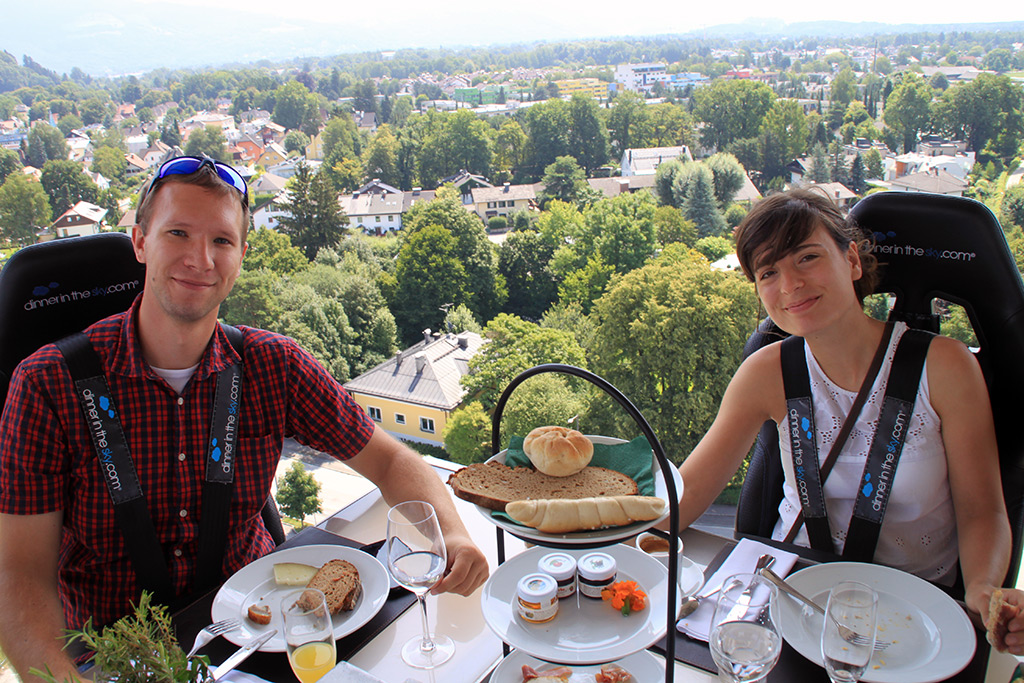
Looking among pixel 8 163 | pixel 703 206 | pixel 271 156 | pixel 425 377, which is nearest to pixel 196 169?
pixel 425 377

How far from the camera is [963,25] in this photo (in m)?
29.7

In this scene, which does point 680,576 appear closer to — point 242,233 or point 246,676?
point 246,676

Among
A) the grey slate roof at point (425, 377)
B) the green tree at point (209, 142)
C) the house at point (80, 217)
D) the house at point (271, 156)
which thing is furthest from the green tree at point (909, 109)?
the house at point (271, 156)

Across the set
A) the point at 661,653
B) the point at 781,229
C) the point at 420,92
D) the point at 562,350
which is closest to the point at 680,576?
the point at 661,653

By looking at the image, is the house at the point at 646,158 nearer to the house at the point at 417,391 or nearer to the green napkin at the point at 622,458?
the house at the point at 417,391

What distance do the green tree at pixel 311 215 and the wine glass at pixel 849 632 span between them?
24.1 meters

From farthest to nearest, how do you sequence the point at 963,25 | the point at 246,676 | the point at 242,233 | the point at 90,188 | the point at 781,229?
1. the point at 963,25
2. the point at 90,188
3. the point at 242,233
4. the point at 781,229
5. the point at 246,676

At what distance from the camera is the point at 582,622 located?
77 centimetres

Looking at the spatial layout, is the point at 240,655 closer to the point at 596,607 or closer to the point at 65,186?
the point at 596,607

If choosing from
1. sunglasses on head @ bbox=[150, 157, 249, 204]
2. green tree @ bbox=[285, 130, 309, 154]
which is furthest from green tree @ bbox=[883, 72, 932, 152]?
green tree @ bbox=[285, 130, 309, 154]

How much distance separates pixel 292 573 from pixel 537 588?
0.55 meters

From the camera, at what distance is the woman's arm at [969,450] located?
1.21m

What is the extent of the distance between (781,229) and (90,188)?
670 inches

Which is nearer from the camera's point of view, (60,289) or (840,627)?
(840,627)
